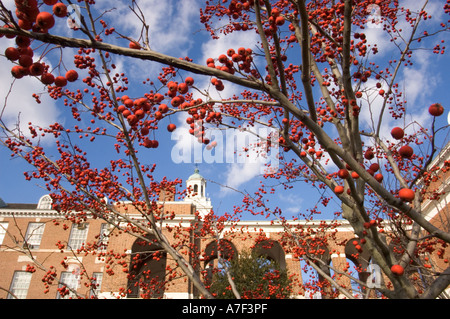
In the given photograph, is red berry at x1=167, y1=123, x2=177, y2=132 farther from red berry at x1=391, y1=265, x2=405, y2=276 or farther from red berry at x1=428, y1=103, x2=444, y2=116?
red berry at x1=391, y1=265, x2=405, y2=276

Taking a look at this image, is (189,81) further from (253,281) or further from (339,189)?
(253,281)

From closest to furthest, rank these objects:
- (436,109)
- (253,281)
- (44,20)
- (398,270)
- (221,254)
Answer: (44,20) < (436,109) < (398,270) < (221,254) < (253,281)

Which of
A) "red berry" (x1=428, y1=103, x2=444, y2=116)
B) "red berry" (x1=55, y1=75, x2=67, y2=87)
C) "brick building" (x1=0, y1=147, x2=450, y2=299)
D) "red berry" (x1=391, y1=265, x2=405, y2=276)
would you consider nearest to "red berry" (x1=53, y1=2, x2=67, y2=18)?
"red berry" (x1=55, y1=75, x2=67, y2=87)

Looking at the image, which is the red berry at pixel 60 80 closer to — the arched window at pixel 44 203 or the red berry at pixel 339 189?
the red berry at pixel 339 189

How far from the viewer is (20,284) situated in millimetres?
22406

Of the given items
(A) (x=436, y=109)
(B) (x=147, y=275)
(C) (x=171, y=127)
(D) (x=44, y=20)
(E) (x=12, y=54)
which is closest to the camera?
(D) (x=44, y=20)

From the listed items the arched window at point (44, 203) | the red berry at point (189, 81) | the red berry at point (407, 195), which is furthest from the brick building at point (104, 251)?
the red berry at point (407, 195)

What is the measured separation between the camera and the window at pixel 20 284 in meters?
22.0

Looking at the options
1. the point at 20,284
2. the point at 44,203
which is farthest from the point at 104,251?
the point at 44,203

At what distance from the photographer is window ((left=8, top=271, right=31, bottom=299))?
22.0 metres

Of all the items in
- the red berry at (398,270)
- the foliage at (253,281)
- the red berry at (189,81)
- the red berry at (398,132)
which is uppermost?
the foliage at (253,281)

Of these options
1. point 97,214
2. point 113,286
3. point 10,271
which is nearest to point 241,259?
point 113,286
